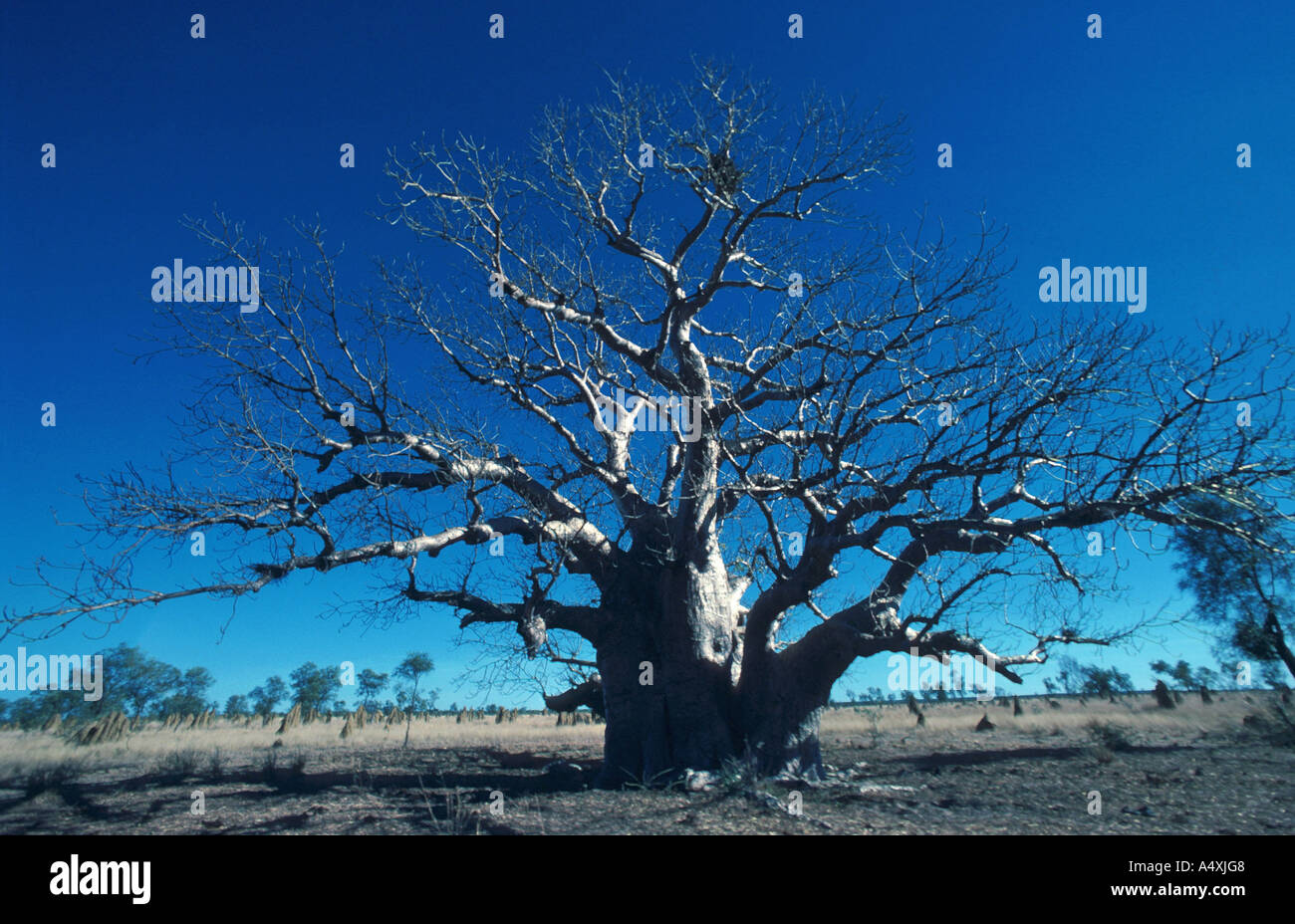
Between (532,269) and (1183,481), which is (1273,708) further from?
(532,269)

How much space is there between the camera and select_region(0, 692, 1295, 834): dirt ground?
17.7 feet

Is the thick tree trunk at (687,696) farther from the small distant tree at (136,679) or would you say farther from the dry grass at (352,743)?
the small distant tree at (136,679)

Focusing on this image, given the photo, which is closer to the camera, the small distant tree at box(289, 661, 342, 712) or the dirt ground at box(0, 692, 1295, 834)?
the dirt ground at box(0, 692, 1295, 834)

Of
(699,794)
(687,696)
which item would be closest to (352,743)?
(687,696)

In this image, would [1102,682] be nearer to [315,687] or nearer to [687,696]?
[687,696]

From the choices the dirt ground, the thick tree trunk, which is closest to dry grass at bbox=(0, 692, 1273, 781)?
the dirt ground

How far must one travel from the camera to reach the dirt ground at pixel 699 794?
5.41 m

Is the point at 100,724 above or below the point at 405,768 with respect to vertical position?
below

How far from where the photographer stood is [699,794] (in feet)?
21.6

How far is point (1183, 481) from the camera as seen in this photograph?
579 centimetres

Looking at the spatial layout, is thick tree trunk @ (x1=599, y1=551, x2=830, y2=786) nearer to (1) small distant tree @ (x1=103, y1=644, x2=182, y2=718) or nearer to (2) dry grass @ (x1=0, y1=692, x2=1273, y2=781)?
(2) dry grass @ (x1=0, y1=692, x2=1273, y2=781)

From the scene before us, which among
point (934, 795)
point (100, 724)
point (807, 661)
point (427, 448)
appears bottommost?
point (100, 724)

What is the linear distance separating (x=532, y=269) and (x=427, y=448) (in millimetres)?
2762
